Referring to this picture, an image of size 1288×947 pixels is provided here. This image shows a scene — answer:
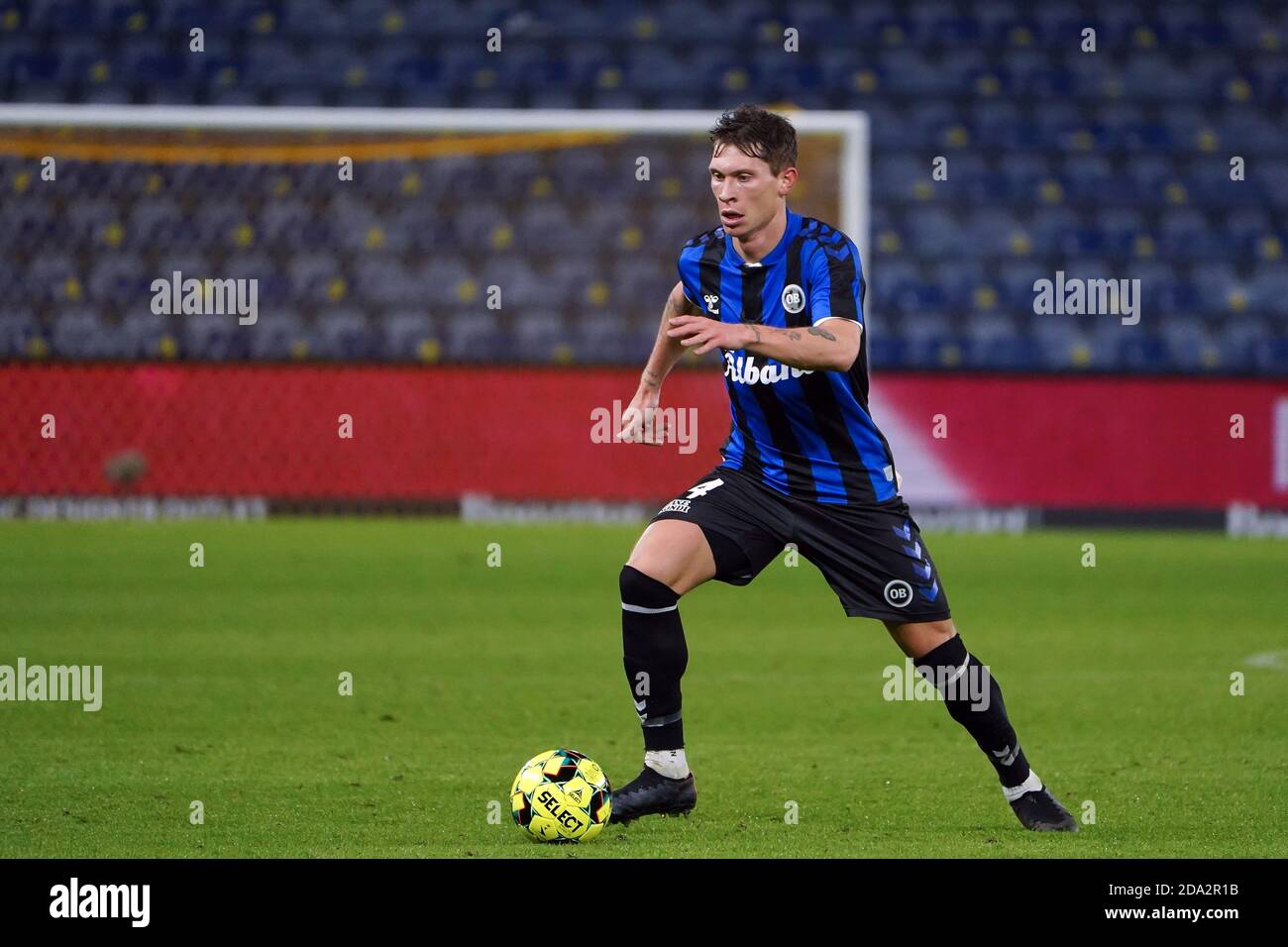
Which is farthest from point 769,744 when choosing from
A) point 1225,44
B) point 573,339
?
point 1225,44

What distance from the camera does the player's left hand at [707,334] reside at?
4.47 metres

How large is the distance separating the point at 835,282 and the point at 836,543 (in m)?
0.74

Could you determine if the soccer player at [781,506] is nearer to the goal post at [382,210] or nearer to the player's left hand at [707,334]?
the player's left hand at [707,334]

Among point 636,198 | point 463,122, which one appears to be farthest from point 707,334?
point 636,198

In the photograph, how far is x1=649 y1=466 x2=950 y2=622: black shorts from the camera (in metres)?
5.15

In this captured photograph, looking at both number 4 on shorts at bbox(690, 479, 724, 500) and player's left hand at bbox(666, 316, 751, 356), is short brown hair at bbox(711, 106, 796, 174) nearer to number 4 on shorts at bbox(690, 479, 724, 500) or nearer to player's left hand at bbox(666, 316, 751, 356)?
player's left hand at bbox(666, 316, 751, 356)

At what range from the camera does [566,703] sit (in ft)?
24.4

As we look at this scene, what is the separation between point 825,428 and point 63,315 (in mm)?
10744

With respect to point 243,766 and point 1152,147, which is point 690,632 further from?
point 1152,147

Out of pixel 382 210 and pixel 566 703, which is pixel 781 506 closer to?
pixel 566 703

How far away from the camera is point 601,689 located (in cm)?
780

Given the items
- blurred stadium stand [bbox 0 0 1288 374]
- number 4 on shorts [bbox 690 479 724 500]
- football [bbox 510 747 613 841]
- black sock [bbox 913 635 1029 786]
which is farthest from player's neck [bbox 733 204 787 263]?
blurred stadium stand [bbox 0 0 1288 374]

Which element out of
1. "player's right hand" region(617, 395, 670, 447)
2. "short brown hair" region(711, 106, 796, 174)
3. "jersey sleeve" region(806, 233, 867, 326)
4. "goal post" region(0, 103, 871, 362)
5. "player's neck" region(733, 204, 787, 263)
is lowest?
"player's right hand" region(617, 395, 670, 447)

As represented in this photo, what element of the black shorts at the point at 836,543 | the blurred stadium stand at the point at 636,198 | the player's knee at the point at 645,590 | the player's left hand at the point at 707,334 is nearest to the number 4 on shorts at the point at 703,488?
the black shorts at the point at 836,543
